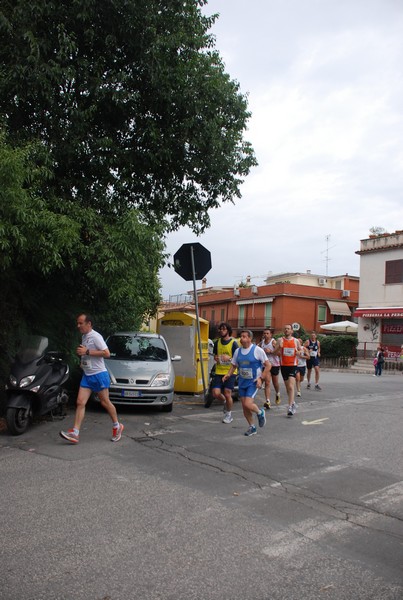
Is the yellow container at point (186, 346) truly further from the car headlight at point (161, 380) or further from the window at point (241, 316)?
the window at point (241, 316)

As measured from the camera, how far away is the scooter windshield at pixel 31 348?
25.6ft

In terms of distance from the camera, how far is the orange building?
4691cm

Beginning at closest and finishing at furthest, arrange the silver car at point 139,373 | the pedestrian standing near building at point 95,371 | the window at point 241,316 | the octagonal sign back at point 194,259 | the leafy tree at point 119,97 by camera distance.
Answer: the pedestrian standing near building at point 95,371, the leafy tree at point 119,97, the silver car at point 139,373, the octagonal sign back at point 194,259, the window at point 241,316

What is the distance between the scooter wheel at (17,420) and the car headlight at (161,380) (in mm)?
2710

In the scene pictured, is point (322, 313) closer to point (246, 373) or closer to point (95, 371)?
point (246, 373)

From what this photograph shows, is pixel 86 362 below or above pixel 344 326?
below

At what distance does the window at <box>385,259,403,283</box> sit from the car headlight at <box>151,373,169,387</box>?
27164 mm

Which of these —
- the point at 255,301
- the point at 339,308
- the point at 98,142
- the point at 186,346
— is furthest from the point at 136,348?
the point at 339,308

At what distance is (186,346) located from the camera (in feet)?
41.2

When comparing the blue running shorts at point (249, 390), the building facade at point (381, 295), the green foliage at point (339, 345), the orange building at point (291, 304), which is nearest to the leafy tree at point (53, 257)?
the blue running shorts at point (249, 390)

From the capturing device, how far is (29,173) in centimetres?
750

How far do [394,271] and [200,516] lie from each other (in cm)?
3222

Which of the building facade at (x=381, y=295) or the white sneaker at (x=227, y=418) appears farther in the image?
the building facade at (x=381, y=295)

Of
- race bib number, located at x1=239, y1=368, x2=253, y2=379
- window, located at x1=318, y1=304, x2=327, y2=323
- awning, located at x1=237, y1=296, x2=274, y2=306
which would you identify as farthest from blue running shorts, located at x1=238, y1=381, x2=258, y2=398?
window, located at x1=318, y1=304, x2=327, y2=323
